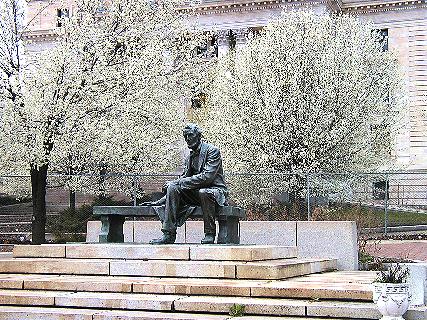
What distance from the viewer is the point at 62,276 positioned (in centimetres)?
1398

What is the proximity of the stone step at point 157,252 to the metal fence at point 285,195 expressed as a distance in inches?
334

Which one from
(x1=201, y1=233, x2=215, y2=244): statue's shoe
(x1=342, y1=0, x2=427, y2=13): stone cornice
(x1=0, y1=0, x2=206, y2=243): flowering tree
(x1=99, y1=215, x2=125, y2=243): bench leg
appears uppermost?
(x1=342, y1=0, x2=427, y2=13): stone cornice

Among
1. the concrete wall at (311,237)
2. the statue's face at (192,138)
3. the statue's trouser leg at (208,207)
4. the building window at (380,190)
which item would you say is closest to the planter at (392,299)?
the statue's trouser leg at (208,207)

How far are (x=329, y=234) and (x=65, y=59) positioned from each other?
13.7 metres

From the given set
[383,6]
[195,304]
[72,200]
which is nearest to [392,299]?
[195,304]

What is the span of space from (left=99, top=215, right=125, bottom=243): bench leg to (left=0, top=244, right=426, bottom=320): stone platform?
49.0 inches

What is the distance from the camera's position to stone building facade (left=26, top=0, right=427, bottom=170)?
2165 inches

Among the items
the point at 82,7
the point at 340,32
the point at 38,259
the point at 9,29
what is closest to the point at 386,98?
the point at 340,32

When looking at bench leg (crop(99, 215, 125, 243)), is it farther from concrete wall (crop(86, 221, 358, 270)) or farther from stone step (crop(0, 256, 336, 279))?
concrete wall (crop(86, 221, 358, 270))

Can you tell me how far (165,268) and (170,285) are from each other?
1102 millimetres

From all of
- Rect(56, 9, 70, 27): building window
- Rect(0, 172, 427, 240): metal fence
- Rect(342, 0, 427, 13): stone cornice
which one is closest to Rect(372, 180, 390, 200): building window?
Rect(0, 172, 427, 240): metal fence

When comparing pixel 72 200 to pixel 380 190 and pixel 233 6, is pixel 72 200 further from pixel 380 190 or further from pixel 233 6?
pixel 233 6

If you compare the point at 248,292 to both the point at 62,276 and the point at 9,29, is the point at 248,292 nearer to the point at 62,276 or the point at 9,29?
the point at 62,276

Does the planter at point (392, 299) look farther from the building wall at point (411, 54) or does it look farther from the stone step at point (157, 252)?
the building wall at point (411, 54)
